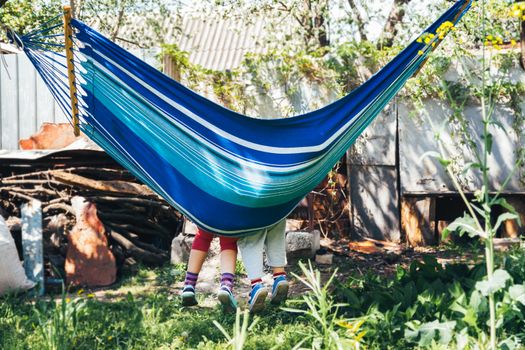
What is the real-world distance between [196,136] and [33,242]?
181 cm

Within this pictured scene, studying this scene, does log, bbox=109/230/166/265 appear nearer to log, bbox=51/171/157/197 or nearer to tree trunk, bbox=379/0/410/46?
log, bbox=51/171/157/197

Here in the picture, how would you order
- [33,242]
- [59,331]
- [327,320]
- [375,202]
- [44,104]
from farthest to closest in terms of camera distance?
[44,104] < [375,202] < [33,242] < [327,320] < [59,331]

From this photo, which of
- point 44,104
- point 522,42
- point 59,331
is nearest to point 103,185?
point 44,104

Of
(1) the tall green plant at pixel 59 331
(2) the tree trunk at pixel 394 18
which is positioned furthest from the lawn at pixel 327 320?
(2) the tree trunk at pixel 394 18

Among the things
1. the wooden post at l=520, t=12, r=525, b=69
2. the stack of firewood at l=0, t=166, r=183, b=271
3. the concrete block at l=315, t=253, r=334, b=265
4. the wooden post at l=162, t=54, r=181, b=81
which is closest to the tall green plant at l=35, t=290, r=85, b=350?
the stack of firewood at l=0, t=166, r=183, b=271

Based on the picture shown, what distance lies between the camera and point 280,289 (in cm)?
282

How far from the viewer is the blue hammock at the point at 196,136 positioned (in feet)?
8.66

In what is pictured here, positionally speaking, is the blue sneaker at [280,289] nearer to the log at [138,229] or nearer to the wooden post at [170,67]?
the log at [138,229]

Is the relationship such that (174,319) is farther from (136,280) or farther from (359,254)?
(359,254)

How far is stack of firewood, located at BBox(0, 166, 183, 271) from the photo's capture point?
14.0ft

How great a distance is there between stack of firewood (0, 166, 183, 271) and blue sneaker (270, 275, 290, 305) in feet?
5.51

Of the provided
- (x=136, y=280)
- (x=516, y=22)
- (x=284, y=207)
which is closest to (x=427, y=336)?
(x=284, y=207)

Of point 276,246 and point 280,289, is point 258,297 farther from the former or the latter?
point 276,246

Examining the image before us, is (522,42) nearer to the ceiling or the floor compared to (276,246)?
nearer to the ceiling
